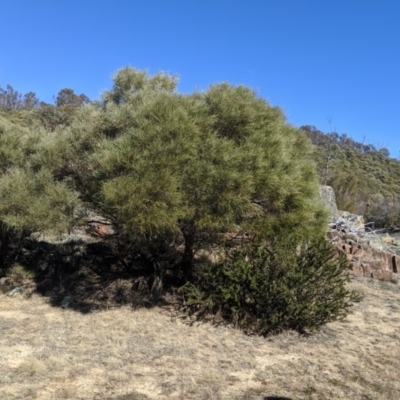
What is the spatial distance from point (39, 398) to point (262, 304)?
3.17 m

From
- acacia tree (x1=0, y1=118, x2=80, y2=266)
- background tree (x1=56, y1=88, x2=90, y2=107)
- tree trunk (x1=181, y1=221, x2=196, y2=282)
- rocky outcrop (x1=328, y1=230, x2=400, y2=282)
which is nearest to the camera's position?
acacia tree (x1=0, y1=118, x2=80, y2=266)

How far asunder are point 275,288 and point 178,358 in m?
1.63

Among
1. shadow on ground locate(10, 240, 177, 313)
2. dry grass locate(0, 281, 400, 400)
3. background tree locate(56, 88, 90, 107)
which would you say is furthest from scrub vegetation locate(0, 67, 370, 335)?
background tree locate(56, 88, 90, 107)

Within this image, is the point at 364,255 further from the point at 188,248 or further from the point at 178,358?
the point at 178,358

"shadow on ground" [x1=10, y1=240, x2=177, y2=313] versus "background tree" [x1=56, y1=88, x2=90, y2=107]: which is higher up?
"background tree" [x1=56, y1=88, x2=90, y2=107]

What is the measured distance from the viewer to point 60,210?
6.49 metres

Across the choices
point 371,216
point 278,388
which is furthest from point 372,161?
point 278,388

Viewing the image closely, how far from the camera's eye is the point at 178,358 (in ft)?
16.9

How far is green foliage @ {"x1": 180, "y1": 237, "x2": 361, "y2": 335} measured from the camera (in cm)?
595

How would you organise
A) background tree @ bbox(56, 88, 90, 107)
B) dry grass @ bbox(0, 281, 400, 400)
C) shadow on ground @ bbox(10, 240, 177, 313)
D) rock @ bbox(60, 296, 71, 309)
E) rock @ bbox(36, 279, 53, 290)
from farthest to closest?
1. background tree @ bbox(56, 88, 90, 107)
2. rock @ bbox(36, 279, 53, 290)
3. shadow on ground @ bbox(10, 240, 177, 313)
4. rock @ bbox(60, 296, 71, 309)
5. dry grass @ bbox(0, 281, 400, 400)

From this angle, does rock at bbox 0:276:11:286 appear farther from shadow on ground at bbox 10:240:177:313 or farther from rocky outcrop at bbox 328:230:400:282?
rocky outcrop at bbox 328:230:400:282

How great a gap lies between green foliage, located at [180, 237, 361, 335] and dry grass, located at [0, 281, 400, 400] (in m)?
0.28

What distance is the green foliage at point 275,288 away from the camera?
234 inches

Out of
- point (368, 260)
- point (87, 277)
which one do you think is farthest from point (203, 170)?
point (368, 260)
